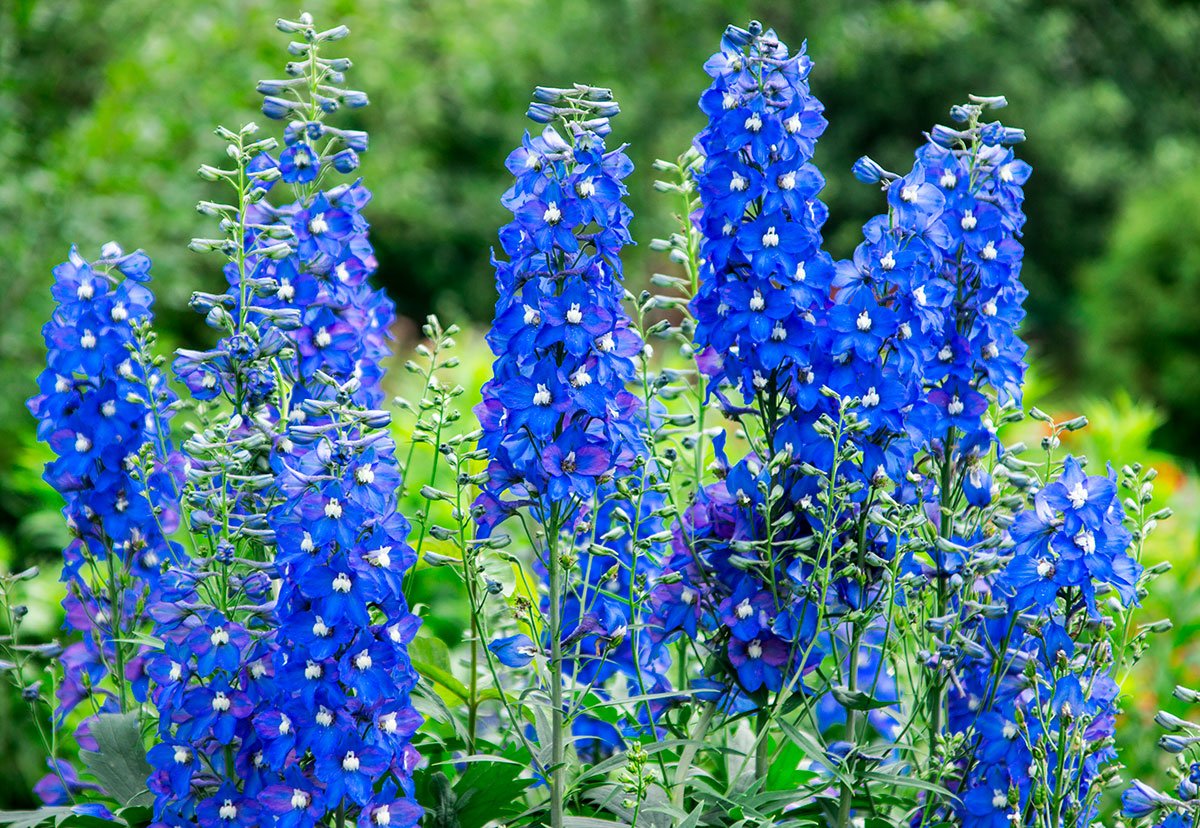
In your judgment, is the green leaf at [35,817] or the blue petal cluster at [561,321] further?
the green leaf at [35,817]

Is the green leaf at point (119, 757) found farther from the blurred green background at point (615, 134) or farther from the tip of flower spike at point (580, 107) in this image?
the blurred green background at point (615, 134)

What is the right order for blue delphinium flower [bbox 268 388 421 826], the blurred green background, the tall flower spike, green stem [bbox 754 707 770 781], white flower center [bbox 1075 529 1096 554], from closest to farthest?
1. blue delphinium flower [bbox 268 388 421 826]
2. white flower center [bbox 1075 529 1096 554]
3. the tall flower spike
4. green stem [bbox 754 707 770 781]
5. the blurred green background

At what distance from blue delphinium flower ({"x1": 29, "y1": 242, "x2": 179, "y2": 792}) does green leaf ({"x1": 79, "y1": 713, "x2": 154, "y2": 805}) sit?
0.34ft

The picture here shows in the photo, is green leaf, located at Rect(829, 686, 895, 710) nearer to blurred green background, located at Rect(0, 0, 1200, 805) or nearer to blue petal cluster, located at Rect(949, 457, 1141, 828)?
blue petal cluster, located at Rect(949, 457, 1141, 828)

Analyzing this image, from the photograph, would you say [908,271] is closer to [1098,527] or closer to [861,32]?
[1098,527]

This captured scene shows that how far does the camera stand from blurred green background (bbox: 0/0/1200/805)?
6.14m

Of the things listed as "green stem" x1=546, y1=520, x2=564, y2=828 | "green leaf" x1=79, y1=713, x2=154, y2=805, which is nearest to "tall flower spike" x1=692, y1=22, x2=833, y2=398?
"green stem" x1=546, y1=520, x2=564, y2=828

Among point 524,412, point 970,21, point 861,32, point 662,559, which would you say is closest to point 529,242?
→ point 524,412

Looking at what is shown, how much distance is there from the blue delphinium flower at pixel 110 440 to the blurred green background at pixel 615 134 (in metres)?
2.38

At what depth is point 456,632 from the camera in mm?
4465

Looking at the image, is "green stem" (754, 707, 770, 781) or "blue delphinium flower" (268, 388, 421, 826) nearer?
"blue delphinium flower" (268, 388, 421, 826)

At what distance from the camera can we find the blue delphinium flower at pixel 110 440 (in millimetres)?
2537

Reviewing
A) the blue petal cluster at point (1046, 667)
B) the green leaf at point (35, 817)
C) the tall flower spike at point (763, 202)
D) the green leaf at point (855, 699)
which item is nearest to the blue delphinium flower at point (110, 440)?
the green leaf at point (35, 817)

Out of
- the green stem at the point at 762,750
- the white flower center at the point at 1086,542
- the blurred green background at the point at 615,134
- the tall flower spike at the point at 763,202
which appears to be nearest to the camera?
the white flower center at the point at 1086,542
